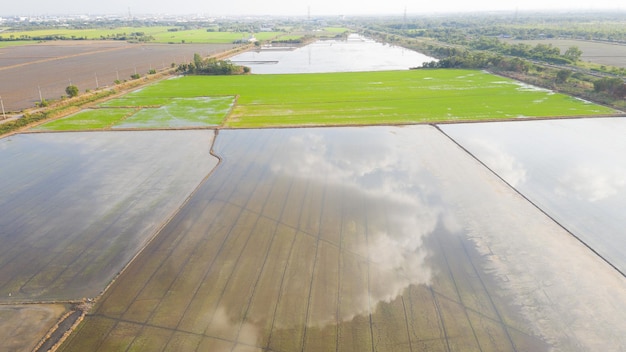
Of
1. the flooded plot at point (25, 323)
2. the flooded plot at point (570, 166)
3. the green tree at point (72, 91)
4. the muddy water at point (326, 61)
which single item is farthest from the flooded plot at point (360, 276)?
the muddy water at point (326, 61)

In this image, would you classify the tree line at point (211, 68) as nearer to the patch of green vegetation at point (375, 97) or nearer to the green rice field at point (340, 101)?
the patch of green vegetation at point (375, 97)

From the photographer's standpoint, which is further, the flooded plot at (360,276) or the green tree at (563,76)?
the green tree at (563,76)

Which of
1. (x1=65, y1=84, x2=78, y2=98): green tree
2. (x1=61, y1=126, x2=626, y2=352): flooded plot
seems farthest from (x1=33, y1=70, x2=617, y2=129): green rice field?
(x1=61, y1=126, x2=626, y2=352): flooded plot

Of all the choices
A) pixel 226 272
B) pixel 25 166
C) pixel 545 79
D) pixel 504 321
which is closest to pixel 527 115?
pixel 545 79

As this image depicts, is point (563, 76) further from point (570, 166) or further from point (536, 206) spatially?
point (536, 206)

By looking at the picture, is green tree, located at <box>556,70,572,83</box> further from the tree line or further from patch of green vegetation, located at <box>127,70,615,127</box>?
the tree line

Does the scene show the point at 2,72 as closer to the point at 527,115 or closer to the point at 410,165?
the point at 410,165

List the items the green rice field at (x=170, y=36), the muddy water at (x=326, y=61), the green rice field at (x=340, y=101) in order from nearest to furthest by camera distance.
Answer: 1. the green rice field at (x=340, y=101)
2. the muddy water at (x=326, y=61)
3. the green rice field at (x=170, y=36)
